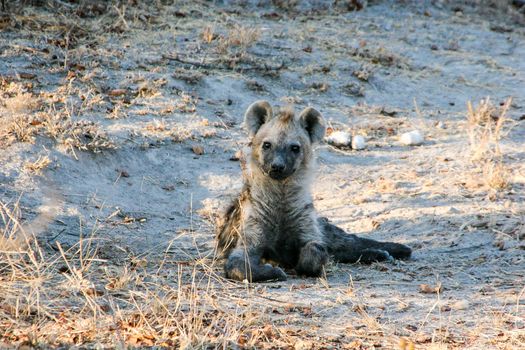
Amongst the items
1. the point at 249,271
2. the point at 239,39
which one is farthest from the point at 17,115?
the point at 239,39

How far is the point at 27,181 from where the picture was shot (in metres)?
6.41

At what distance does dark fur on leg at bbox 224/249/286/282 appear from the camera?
490cm

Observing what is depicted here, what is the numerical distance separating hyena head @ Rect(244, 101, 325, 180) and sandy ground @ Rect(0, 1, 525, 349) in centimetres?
77

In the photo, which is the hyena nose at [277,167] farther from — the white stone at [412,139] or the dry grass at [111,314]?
the white stone at [412,139]

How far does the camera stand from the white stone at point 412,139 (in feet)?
28.1

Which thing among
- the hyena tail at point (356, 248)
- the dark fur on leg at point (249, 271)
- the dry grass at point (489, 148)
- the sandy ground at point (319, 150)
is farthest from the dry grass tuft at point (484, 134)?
the dark fur on leg at point (249, 271)

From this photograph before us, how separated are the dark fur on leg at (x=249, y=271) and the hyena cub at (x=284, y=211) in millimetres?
188

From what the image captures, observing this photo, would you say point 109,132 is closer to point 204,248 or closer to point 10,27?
point 204,248

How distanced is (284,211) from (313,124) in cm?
71

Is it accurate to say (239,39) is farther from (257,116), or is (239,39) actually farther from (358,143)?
(257,116)

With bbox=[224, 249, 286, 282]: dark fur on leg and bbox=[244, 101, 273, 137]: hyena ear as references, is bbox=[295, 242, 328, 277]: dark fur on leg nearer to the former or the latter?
bbox=[224, 249, 286, 282]: dark fur on leg

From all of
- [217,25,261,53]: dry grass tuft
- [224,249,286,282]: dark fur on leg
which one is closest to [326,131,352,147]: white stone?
[217,25,261,53]: dry grass tuft

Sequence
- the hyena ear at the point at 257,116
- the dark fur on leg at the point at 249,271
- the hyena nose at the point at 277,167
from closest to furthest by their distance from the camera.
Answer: the dark fur on leg at the point at 249,271 < the hyena nose at the point at 277,167 < the hyena ear at the point at 257,116

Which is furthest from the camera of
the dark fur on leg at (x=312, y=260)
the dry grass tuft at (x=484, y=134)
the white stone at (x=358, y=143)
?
the white stone at (x=358, y=143)
